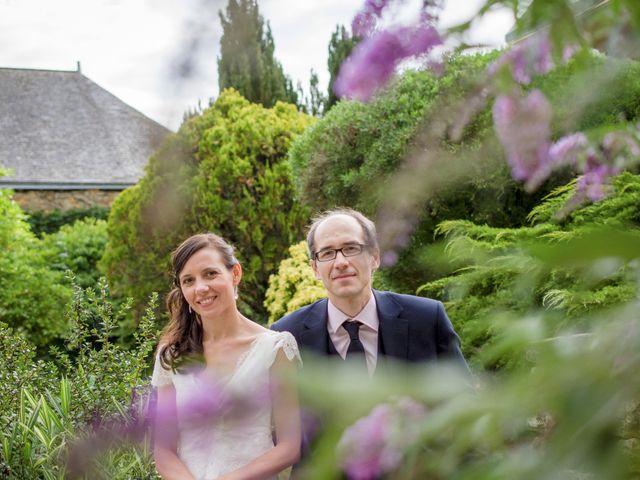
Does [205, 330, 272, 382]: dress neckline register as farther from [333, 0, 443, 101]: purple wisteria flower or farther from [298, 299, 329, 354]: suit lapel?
[333, 0, 443, 101]: purple wisteria flower

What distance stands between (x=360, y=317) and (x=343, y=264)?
188 millimetres

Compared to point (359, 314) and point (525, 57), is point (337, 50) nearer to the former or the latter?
point (359, 314)

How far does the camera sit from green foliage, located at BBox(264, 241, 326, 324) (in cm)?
590

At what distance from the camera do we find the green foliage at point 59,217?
14.5 meters

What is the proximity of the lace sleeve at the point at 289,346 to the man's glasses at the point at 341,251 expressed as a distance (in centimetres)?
29

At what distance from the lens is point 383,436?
0.40 meters

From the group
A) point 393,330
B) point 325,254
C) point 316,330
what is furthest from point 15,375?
point 393,330

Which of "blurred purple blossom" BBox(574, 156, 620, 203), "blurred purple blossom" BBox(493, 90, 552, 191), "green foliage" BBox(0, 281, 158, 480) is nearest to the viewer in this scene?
"blurred purple blossom" BBox(493, 90, 552, 191)

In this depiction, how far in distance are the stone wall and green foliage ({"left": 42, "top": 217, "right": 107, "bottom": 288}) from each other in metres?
4.10

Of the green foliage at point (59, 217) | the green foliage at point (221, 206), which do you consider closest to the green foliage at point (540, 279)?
the green foliage at point (221, 206)

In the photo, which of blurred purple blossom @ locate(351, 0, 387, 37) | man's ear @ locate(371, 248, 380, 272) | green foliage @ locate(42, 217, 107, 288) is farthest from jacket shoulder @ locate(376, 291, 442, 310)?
green foliage @ locate(42, 217, 107, 288)

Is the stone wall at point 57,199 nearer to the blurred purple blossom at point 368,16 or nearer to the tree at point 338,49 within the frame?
the tree at point 338,49

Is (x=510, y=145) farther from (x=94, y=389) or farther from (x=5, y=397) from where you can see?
(x=5, y=397)

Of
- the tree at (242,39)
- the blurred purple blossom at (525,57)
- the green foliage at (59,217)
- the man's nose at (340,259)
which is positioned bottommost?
the tree at (242,39)
